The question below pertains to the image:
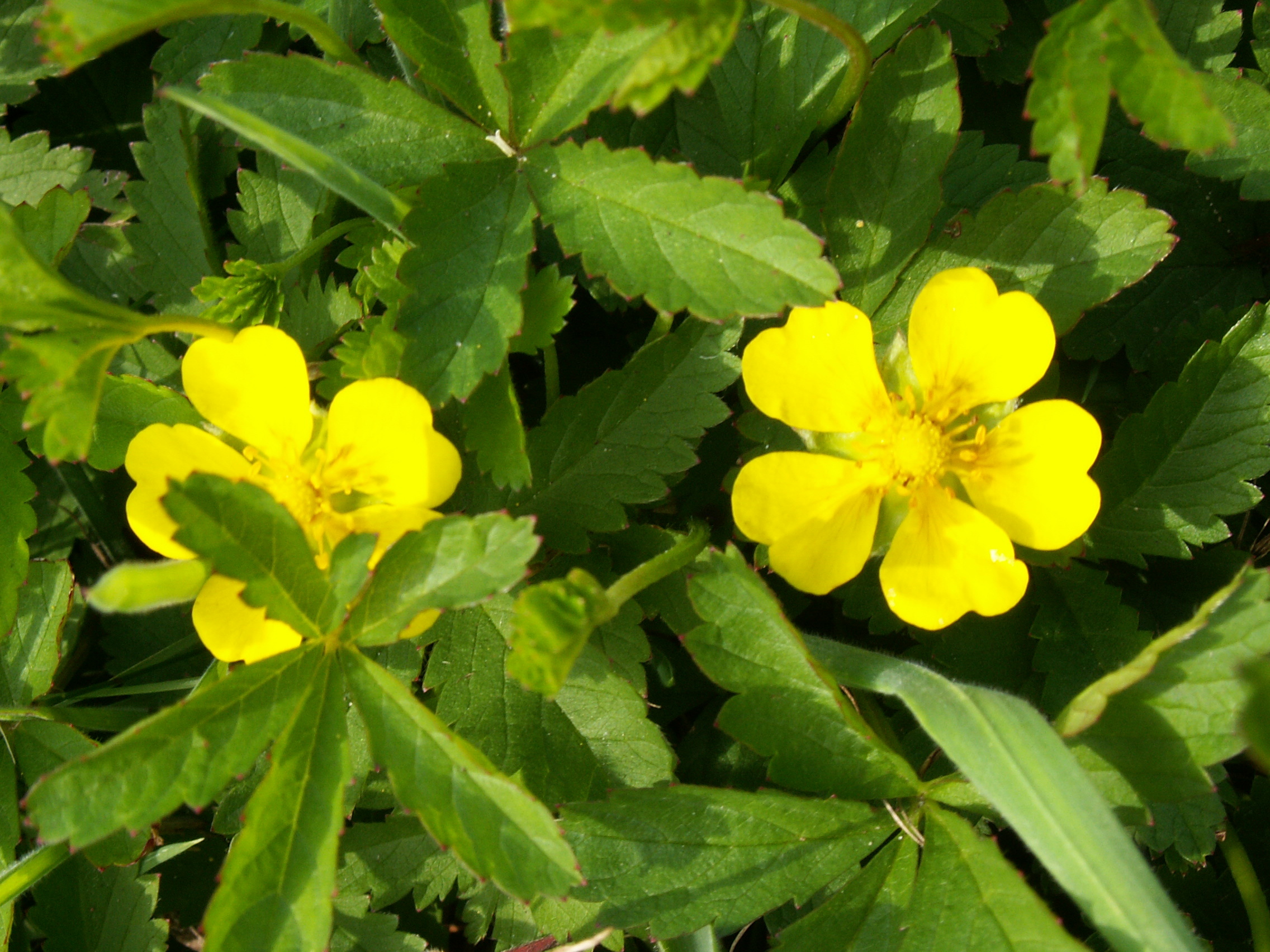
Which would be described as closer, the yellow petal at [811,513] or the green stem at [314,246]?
the yellow petal at [811,513]

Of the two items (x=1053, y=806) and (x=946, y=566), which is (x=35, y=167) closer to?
(x=946, y=566)

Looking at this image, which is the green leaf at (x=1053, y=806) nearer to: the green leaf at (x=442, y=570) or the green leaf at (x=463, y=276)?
the green leaf at (x=442, y=570)

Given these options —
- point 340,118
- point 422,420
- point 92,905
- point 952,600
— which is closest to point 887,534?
point 952,600

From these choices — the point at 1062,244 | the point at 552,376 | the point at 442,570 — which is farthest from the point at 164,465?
the point at 1062,244

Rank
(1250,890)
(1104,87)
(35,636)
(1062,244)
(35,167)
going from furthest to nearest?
(35,167)
(35,636)
(1250,890)
(1062,244)
(1104,87)

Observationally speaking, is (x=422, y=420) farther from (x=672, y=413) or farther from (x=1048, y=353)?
(x=1048, y=353)

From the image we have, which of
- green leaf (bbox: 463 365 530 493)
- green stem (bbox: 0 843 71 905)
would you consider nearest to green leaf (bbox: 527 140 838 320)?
green leaf (bbox: 463 365 530 493)

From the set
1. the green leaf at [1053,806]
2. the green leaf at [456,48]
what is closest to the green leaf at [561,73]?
the green leaf at [456,48]
